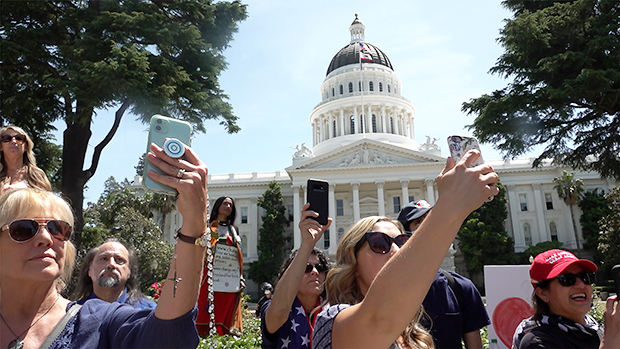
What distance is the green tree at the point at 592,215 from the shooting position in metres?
45.8

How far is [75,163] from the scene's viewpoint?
12594 millimetres

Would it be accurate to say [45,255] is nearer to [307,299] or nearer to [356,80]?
[307,299]

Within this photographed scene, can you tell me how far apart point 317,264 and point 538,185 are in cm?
5699

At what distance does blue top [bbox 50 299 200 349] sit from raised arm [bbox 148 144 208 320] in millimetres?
44

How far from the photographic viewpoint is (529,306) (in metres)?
4.27

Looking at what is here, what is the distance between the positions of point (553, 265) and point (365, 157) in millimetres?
49611

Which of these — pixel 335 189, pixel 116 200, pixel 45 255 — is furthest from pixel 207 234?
pixel 335 189

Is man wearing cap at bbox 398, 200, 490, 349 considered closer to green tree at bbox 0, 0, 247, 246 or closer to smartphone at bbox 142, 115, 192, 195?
smartphone at bbox 142, 115, 192, 195

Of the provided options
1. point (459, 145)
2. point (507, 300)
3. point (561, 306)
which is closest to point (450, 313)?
point (561, 306)

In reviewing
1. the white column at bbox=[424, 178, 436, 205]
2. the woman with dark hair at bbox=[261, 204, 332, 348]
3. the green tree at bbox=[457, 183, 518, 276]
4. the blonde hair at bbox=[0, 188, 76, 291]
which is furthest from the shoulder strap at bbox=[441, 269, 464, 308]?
the white column at bbox=[424, 178, 436, 205]

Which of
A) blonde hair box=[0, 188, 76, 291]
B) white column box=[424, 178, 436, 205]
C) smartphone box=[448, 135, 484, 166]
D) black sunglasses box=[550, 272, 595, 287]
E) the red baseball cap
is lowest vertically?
black sunglasses box=[550, 272, 595, 287]

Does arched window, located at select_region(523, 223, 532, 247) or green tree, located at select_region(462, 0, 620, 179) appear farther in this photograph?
arched window, located at select_region(523, 223, 532, 247)

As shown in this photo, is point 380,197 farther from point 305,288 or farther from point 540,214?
point 305,288

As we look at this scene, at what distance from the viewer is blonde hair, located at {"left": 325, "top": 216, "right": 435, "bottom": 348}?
7.46 feet
